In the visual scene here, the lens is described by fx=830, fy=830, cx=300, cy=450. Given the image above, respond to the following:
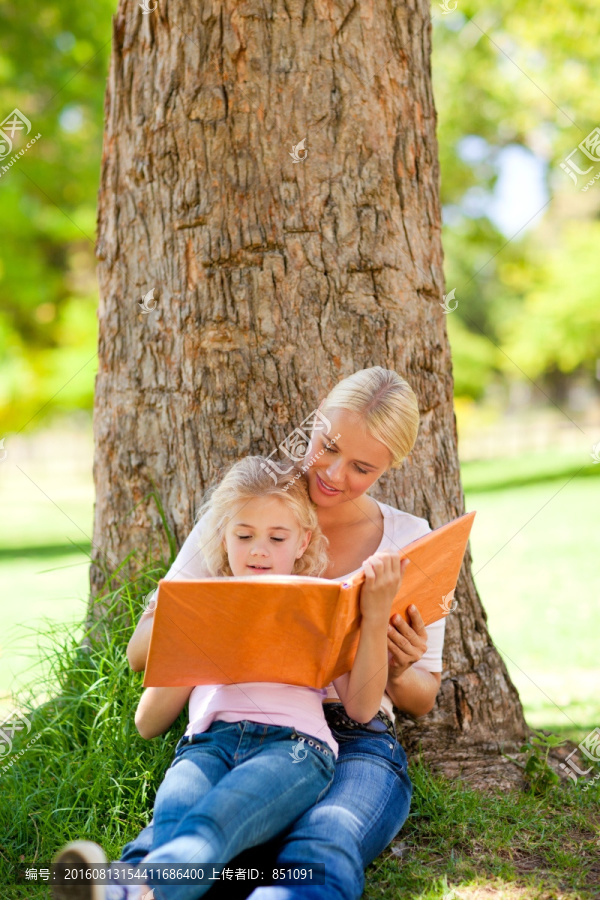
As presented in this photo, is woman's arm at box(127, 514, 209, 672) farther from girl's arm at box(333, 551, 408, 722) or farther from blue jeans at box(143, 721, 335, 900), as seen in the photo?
girl's arm at box(333, 551, 408, 722)

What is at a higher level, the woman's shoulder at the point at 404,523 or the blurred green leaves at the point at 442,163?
the blurred green leaves at the point at 442,163

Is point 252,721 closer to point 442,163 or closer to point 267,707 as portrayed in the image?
point 267,707

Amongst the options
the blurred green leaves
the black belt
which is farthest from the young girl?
the blurred green leaves

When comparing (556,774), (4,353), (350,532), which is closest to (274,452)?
(350,532)

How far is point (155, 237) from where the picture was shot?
3305 mm

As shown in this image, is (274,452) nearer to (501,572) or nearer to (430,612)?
(430,612)

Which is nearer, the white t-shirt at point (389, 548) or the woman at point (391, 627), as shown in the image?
the woman at point (391, 627)

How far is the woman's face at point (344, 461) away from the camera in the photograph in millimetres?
2668

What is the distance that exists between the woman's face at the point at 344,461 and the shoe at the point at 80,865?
124 cm

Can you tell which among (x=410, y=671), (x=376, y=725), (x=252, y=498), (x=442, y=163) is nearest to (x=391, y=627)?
(x=410, y=671)

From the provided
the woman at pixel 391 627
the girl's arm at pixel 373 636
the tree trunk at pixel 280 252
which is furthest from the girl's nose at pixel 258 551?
the tree trunk at pixel 280 252

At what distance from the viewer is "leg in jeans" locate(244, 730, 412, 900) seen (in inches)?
81.0

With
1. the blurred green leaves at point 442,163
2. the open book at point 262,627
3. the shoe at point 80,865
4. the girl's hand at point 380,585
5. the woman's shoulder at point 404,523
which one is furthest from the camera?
the blurred green leaves at point 442,163

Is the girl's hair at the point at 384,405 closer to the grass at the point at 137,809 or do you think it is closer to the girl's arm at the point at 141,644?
the girl's arm at the point at 141,644
